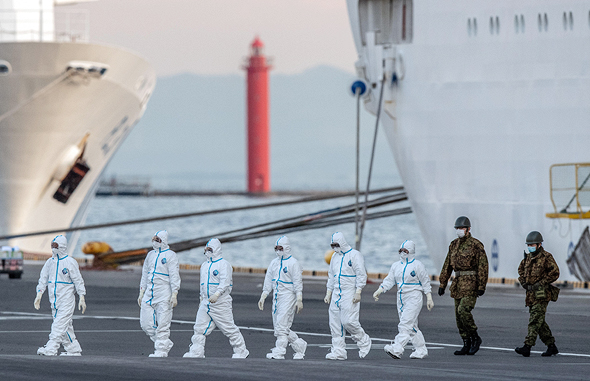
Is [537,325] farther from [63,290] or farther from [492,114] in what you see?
[492,114]

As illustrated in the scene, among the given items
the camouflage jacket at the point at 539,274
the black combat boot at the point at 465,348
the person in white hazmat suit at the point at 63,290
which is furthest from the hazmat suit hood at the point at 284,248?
the camouflage jacket at the point at 539,274

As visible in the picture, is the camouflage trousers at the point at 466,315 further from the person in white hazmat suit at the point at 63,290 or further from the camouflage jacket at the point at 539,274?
the person in white hazmat suit at the point at 63,290

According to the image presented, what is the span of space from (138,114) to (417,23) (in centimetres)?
1865

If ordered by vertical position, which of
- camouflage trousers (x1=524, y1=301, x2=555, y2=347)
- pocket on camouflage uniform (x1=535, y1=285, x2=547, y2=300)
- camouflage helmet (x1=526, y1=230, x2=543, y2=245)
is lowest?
camouflage trousers (x1=524, y1=301, x2=555, y2=347)

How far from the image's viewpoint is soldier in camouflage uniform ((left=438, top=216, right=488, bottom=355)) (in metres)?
12.6

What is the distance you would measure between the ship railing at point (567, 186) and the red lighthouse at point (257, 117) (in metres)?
95.3

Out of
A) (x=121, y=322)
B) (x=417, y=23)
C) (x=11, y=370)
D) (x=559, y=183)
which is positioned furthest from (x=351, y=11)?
(x=11, y=370)

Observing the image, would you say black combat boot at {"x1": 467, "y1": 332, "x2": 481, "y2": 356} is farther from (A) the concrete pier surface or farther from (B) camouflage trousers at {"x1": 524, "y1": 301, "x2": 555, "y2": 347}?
(B) camouflage trousers at {"x1": 524, "y1": 301, "x2": 555, "y2": 347}

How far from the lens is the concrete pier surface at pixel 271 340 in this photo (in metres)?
10.2

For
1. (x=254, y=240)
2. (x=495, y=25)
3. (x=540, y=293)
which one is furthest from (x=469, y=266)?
(x=254, y=240)

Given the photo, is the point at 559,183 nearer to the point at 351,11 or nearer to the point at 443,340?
the point at 351,11

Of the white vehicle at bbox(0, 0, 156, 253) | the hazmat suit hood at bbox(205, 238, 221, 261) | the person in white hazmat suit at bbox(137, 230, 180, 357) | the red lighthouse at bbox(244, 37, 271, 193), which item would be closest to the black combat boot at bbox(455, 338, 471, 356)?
the hazmat suit hood at bbox(205, 238, 221, 261)

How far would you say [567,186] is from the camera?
24.1 m

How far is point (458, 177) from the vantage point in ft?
84.1
